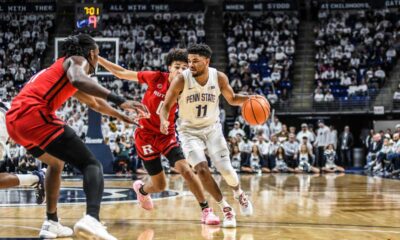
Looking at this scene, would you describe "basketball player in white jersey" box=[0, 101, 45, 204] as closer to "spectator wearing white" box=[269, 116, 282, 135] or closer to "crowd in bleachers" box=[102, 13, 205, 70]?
"spectator wearing white" box=[269, 116, 282, 135]

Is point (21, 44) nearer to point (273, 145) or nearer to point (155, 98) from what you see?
point (273, 145)

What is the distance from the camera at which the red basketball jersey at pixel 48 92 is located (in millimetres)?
4445

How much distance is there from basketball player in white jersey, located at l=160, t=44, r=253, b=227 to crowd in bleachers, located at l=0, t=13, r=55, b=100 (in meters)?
16.1

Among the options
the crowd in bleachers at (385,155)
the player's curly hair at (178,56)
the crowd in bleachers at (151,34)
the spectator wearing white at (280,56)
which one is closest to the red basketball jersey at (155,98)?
the player's curly hair at (178,56)

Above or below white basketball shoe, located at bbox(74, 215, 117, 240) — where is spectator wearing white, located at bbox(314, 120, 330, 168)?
below

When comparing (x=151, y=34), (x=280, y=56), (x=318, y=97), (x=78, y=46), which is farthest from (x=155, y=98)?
(x=151, y=34)

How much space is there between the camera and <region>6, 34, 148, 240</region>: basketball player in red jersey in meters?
4.05

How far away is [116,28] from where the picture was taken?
26281mm

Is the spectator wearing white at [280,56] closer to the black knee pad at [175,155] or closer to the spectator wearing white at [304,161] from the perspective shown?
the spectator wearing white at [304,161]

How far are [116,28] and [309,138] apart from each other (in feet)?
38.0

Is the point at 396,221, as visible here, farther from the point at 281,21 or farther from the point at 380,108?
the point at 281,21

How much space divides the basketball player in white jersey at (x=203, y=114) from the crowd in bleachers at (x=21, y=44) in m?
16.1

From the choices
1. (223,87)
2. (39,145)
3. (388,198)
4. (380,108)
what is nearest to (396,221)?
(223,87)

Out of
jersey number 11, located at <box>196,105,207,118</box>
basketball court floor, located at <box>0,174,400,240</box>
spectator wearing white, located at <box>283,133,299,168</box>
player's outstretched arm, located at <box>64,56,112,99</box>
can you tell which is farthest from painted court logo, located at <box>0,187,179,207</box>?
spectator wearing white, located at <box>283,133,299,168</box>
